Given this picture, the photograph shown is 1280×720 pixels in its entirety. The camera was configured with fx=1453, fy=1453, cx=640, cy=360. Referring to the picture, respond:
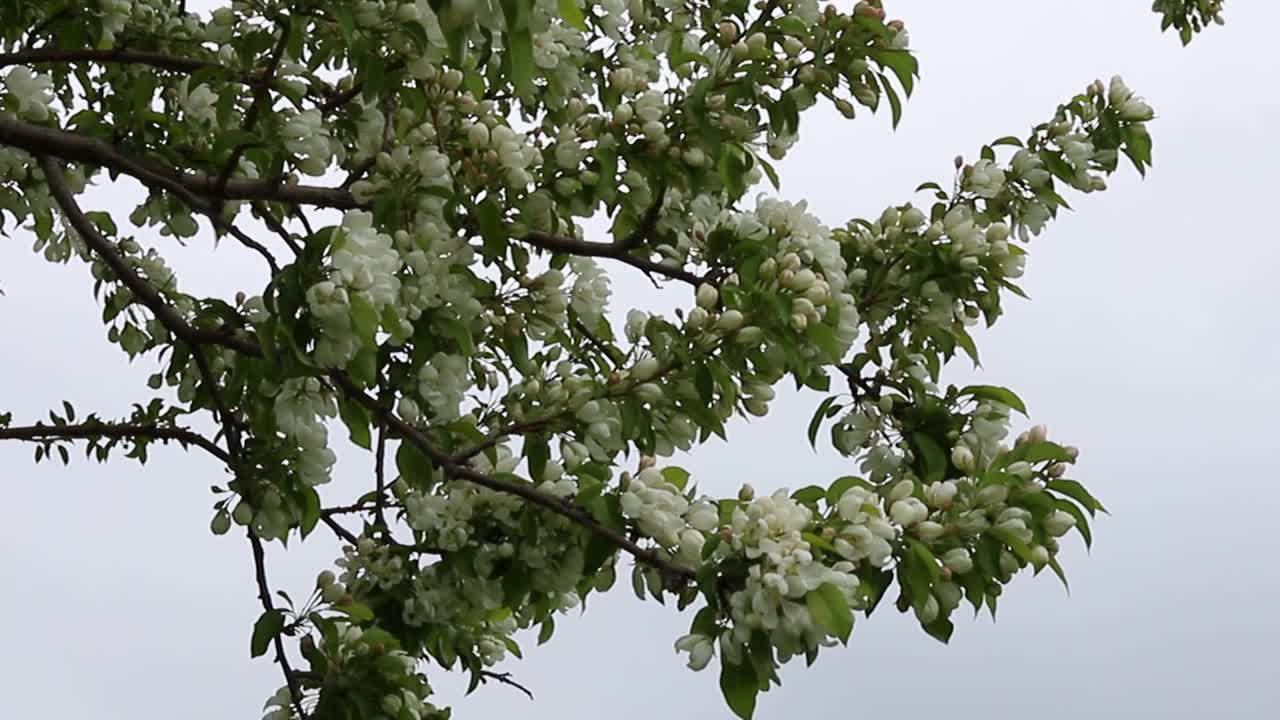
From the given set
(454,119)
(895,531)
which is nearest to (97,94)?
(454,119)

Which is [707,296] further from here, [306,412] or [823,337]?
[306,412]

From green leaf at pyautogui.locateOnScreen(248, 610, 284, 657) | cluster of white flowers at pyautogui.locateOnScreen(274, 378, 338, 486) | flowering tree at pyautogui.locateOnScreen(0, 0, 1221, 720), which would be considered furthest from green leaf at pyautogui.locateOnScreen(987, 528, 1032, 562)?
green leaf at pyautogui.locateOnScreen(248, 610, 284, 657)

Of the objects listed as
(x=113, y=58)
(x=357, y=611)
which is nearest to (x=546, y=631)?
(x=357, y=611)

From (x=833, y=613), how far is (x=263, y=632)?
1506 millimetres

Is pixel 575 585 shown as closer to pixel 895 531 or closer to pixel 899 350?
pixel 895 531

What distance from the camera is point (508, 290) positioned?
313cm

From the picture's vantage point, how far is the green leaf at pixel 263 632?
321 cm

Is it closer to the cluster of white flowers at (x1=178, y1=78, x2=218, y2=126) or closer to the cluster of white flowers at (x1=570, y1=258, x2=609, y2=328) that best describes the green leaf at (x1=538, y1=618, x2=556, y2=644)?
the cluster of white flowers at (x1=570, y1=258, x2=609, y2=328)

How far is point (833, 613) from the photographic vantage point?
7.36 feet

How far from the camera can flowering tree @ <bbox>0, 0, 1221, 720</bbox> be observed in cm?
255

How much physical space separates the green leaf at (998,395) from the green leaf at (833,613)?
1176 mm

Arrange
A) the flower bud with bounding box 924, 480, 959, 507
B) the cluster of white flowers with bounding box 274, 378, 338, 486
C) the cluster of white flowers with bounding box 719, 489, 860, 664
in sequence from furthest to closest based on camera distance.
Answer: the cluster of white flowers with bounding box 274, 378, 338, 486 < the flower bud with bounding box 924, 480, 959, 507 < the cluster of white flowers with bounding box 719, 489, 860, 664

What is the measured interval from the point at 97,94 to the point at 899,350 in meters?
2.41

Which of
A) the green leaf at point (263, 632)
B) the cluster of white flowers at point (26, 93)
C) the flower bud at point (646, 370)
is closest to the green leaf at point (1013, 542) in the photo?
the flower bud at point (646, 370)
